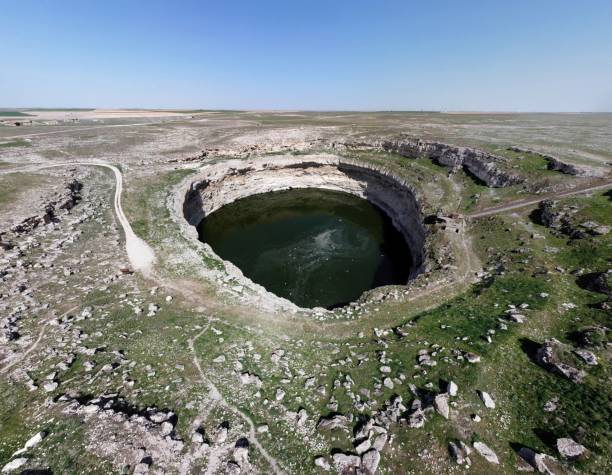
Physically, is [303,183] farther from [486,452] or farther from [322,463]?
[486,452]

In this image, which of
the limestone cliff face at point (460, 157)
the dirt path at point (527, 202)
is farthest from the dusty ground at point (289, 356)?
the limestone cliff face at point (460, 157)

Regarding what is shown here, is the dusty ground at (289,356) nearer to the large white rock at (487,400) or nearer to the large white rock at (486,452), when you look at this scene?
the large white rock at (487,400)

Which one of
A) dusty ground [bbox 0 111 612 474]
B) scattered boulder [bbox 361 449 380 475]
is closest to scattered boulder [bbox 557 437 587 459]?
dusty ground [bbox 0 111 612 474]

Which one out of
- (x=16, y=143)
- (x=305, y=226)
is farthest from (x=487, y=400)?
(x=16, y=143)

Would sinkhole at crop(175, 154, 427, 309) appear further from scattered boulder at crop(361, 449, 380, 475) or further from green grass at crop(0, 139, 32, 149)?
green grass at crop(0, 139, 32, 149)

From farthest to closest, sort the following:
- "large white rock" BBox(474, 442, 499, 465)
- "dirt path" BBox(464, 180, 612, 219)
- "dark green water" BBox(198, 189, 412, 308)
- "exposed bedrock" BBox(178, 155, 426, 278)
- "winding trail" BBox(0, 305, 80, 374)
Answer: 1. "exposed bedrock" BBox(178, 155, 426, 278)
2. "dirt path" BBox(464, 180, 612, 219)
3. "dark green water" BBox(198, 189, 412, 308)
4. "winding trail" BBox(0, 305, 80, 374)
5. "large white rock" BBox(474, 442, 499, 465)
